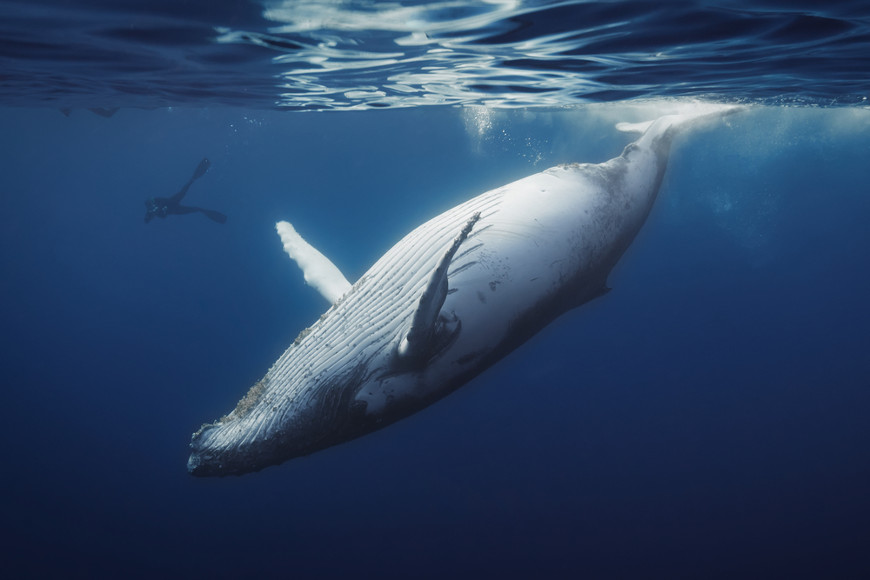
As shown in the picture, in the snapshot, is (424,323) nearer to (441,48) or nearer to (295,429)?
(295,429)

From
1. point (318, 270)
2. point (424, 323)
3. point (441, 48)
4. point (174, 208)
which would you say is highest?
point (441, 48)

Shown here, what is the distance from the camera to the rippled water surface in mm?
6023

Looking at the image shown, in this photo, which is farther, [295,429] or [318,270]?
[318,270]

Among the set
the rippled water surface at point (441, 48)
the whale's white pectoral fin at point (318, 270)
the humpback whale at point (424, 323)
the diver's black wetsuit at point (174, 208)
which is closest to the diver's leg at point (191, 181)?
the diver's black wetsuit at point (174, 208)

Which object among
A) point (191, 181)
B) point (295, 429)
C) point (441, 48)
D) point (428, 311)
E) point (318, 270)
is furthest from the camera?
point (191, 181)

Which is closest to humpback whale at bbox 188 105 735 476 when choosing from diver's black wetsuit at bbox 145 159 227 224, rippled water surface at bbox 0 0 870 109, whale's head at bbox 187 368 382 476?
whale's head at bbox 187 368 382 476

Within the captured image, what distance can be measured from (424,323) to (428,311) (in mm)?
70

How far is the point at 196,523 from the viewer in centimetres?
3247

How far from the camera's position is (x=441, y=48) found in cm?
793

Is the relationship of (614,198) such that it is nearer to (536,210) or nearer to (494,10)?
(536,210)

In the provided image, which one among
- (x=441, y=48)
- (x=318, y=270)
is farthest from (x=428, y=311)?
(x=441, y=48)

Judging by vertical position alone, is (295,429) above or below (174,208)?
above

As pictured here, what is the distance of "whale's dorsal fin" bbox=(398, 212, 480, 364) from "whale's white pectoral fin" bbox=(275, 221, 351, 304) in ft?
5.23

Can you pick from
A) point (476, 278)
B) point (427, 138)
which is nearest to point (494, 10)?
point (476, 278)
